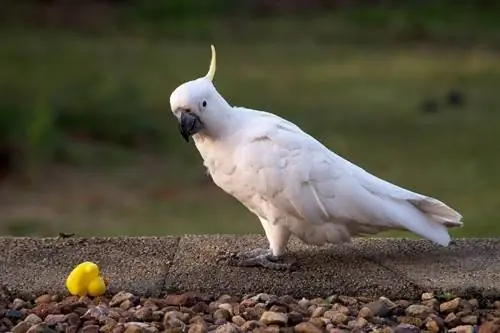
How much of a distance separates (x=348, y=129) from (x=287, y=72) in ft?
11.8

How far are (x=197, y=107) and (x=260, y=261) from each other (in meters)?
0.54

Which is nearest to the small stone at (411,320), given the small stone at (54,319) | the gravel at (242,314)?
the gravel at (242,314)

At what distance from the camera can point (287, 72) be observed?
44.0 feet

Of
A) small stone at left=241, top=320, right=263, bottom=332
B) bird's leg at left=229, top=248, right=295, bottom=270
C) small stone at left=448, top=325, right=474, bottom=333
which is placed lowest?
small stone at left=448, top=325, right=474, bottom=333

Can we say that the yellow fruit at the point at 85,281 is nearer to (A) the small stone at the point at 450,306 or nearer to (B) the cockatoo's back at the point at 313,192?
(B) the cockatoo's back at the point at 313,192

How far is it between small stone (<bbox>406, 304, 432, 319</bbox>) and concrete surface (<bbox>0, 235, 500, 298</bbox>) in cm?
13

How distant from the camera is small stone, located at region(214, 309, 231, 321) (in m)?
2.76

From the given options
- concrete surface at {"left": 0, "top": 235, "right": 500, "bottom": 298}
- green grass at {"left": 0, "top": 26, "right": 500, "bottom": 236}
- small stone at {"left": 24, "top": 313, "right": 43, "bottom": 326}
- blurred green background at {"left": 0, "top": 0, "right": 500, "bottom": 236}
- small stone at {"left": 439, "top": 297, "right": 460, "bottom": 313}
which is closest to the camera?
small stone at {"left": 24, "top": 313, "right": 43, "bottom": 326}

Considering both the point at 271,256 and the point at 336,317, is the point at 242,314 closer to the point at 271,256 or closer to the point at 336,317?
the point at 336,317

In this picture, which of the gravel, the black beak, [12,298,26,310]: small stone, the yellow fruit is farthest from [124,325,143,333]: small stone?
the black beak

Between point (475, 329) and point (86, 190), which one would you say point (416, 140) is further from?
point (475, 329)

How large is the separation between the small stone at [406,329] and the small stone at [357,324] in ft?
0.30

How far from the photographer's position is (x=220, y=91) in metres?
11.5

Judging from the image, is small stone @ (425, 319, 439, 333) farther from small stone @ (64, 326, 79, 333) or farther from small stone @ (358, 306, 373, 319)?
small stone @ (64, 326, 79, 333)
